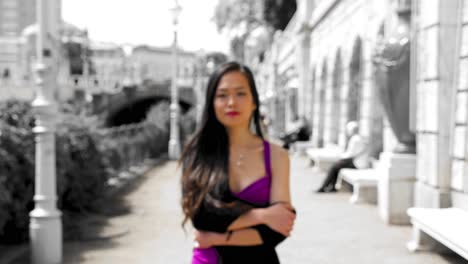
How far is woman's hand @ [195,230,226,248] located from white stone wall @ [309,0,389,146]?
922 cm

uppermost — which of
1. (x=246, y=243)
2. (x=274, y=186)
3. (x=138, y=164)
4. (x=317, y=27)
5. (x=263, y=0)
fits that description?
(x=263, y=0)

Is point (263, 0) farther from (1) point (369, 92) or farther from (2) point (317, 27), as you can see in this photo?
(1) point (369, 92)

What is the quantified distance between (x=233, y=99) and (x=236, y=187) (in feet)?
1.27

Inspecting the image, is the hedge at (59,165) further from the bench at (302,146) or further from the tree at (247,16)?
the tree at (247,16)

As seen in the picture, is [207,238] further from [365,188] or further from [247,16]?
[247,16]

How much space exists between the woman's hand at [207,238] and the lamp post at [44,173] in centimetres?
409

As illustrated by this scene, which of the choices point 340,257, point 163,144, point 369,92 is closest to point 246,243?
point 340,257

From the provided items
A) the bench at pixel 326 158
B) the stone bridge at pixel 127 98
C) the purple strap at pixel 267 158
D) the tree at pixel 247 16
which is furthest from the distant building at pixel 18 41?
the tree at pixel 247 16

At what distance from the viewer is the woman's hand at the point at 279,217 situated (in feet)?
8.54

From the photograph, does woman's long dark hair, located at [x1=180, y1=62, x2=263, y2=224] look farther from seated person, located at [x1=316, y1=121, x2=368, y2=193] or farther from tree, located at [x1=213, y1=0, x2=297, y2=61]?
tree, located at [x1=213, y1=0, x2=297, y2=61]

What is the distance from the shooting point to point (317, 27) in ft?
71.4

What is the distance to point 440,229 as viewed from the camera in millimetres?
5520

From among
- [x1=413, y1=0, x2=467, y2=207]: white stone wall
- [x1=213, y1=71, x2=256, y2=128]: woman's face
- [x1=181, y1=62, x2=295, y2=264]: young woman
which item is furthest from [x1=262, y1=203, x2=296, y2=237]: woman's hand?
[x1=413, y1=0, x2=467, y2=207]: white stone wall

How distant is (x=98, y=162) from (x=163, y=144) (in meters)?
12.2
